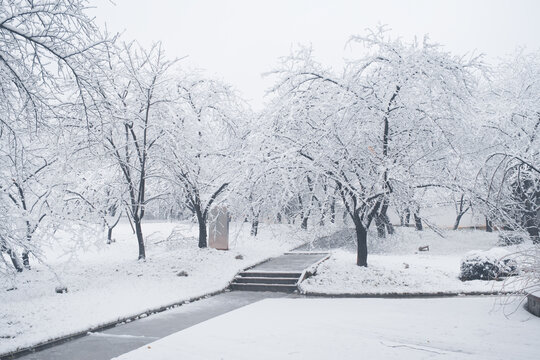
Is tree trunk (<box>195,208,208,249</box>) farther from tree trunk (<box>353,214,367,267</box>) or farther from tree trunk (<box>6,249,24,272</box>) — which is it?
tree trunk (<box>353,214,367,267</box>)

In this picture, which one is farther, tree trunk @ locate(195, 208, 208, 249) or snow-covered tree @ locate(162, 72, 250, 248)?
tree trunk @ locate(195, 208, 208, 249)

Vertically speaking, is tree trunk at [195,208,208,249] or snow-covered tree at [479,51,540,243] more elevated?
snow-covered tree at [479,51,540,243]

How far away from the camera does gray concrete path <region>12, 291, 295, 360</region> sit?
22.9ft

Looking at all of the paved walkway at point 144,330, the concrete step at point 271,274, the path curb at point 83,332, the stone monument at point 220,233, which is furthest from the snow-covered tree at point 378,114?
the stone monument at point 220,233

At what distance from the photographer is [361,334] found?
24.1 feet

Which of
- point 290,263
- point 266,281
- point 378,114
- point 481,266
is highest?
point 378,114

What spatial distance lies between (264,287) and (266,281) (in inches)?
18.3

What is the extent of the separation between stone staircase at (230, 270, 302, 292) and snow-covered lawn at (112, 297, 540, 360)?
2.96 meters

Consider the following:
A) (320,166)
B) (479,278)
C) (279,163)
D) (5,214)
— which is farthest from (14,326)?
(479,278)

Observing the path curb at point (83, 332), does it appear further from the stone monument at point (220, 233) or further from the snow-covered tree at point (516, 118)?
the snow-covered tree at point (516, 118)

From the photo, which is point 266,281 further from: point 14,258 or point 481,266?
point 14,258

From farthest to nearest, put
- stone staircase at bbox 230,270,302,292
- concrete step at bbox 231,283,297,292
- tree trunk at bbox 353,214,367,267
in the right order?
tree trunk at bbox 353,214,367,267 → stone staircase at bbox 230,270,302,292 → concrete step at bbox 231,283,297,292

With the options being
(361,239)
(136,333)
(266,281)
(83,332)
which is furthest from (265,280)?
(83,332)

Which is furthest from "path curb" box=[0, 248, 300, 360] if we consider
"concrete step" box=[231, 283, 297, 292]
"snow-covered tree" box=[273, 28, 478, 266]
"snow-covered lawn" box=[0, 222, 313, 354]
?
"snow-covered tree" box=[273, 28, 478, 266]
